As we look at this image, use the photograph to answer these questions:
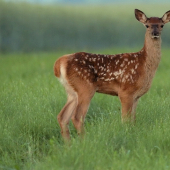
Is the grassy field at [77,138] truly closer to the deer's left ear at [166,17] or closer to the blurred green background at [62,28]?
the deer's left ear at [166,17]

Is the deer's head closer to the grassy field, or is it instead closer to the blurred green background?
the grassy field

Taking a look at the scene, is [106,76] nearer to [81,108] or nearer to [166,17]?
[81,108]

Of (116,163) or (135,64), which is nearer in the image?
(116,163)

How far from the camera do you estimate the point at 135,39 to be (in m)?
27.1

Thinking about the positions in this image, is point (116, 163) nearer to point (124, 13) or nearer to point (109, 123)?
point (109, 123)

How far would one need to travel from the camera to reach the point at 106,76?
7.25m

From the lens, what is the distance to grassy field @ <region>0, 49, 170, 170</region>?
5.31m

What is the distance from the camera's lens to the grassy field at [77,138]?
17.4 ft

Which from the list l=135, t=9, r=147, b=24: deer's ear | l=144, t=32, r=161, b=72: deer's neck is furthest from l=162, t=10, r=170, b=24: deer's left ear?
l=144, t=32, r=161, b=72: deer's neck

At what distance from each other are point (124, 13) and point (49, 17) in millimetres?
5968

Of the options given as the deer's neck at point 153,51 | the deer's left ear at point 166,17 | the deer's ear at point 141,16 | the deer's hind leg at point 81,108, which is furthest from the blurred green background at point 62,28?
the deer's hind leg at point 81,108

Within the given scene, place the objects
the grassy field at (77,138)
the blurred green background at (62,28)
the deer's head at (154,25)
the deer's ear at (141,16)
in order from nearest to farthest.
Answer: the grassy field at (77,138)
the deer's head at (154,25)
the deer's ear at (141,16)
the blurred green background at (62,28)

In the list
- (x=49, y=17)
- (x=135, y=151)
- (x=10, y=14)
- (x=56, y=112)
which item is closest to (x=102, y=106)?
(x=56, y=112)

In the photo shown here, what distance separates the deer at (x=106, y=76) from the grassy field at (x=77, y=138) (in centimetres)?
20
